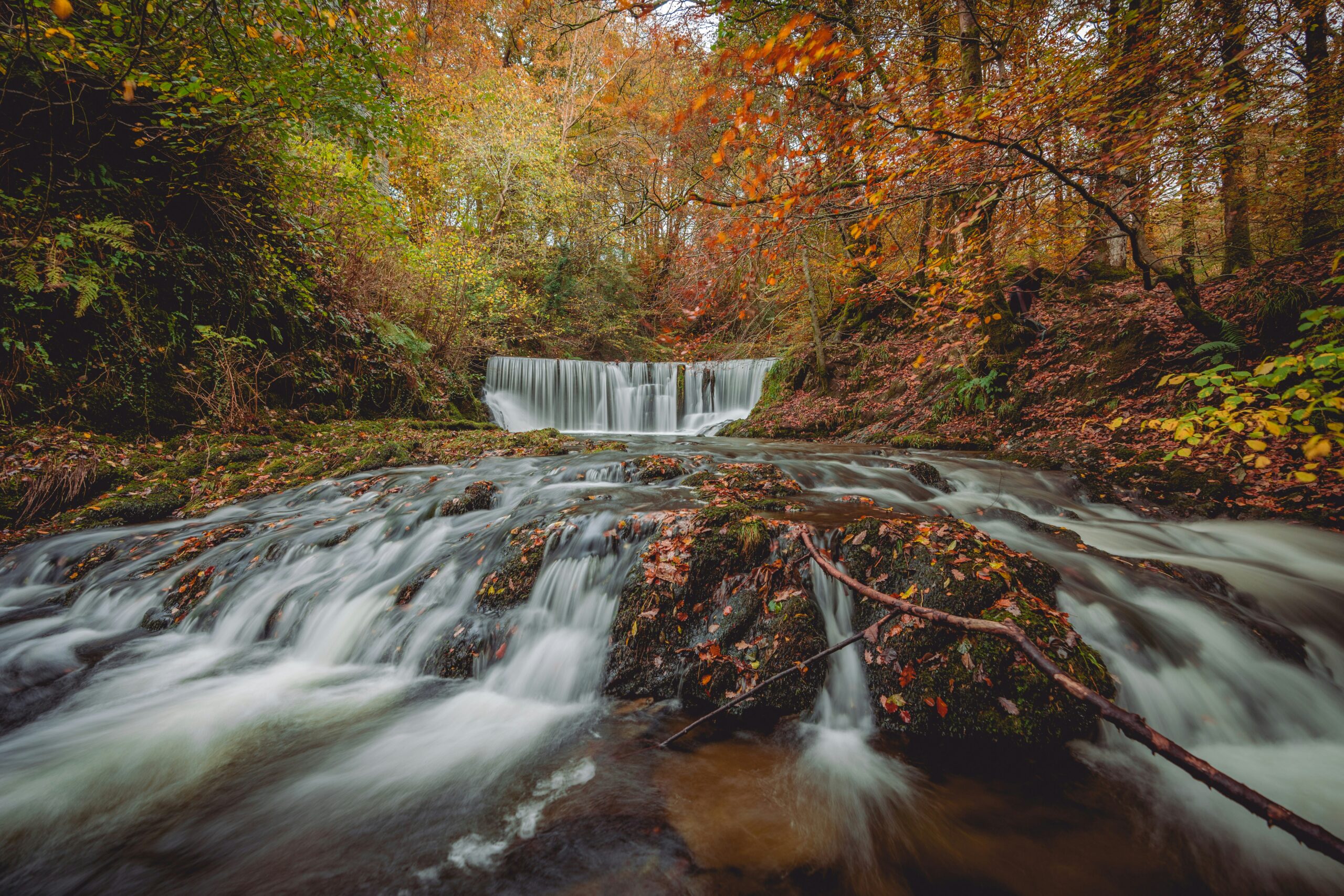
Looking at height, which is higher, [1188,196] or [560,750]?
[1188,196]

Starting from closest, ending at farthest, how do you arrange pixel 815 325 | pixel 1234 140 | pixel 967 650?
pixel 967 650, pixel 1234 140, pixel 815 325

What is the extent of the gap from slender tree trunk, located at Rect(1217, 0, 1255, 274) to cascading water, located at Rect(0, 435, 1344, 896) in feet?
14.1

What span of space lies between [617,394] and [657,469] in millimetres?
9709

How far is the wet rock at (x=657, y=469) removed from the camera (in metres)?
5.59

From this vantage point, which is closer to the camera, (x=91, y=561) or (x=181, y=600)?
(x=181, y=600)

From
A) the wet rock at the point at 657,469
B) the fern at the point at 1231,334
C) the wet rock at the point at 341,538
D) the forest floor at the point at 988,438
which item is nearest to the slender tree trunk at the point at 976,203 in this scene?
the forest floor at the point at 988,438

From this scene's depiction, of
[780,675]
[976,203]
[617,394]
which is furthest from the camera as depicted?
[617,394]

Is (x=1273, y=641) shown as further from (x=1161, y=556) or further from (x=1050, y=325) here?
(x=1050, y=325)

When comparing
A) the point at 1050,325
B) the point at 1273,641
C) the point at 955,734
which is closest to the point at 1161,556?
the point at 1273,641

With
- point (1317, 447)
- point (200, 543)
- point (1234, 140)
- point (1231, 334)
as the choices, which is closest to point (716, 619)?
point (1317, 447)

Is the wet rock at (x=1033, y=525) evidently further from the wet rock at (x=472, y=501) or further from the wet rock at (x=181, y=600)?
the wet rock at (x=181, y=600)

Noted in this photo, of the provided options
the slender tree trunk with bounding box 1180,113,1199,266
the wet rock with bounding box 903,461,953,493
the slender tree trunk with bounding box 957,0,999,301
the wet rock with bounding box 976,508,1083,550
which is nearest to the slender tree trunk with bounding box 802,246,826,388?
the slender tree trunk with bounding box 957,0,999,301

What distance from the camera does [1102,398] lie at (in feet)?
21.1

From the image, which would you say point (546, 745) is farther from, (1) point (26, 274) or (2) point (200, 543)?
(1) point (26, 274)
